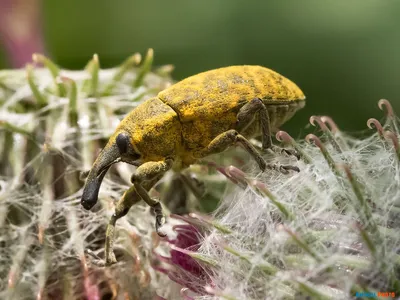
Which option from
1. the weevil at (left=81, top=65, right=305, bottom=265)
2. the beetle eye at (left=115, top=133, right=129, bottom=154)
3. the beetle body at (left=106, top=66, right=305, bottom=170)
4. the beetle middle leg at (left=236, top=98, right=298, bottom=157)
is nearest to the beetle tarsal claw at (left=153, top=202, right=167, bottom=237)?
the weevil at (left=81, top=65, right=305, bottom=265)

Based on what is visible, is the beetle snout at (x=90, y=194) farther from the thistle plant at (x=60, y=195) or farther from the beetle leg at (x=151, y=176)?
the thistle plant at (x=60, y=195)

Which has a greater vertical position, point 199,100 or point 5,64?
point 199,100

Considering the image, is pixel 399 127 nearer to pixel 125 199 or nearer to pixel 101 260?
pixel 125 199

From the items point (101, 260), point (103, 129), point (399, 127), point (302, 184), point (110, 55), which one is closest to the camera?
point (302, 184)

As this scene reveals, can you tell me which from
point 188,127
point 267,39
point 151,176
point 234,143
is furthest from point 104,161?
point 267,39

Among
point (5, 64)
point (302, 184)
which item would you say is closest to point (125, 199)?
point (302, 184)

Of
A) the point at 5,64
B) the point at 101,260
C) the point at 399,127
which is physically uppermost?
the point at 399,127

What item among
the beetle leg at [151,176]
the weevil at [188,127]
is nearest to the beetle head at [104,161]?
the weevil at [188,127]

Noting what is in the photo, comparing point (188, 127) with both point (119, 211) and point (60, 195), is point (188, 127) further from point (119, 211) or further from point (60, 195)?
point (60, 195)
